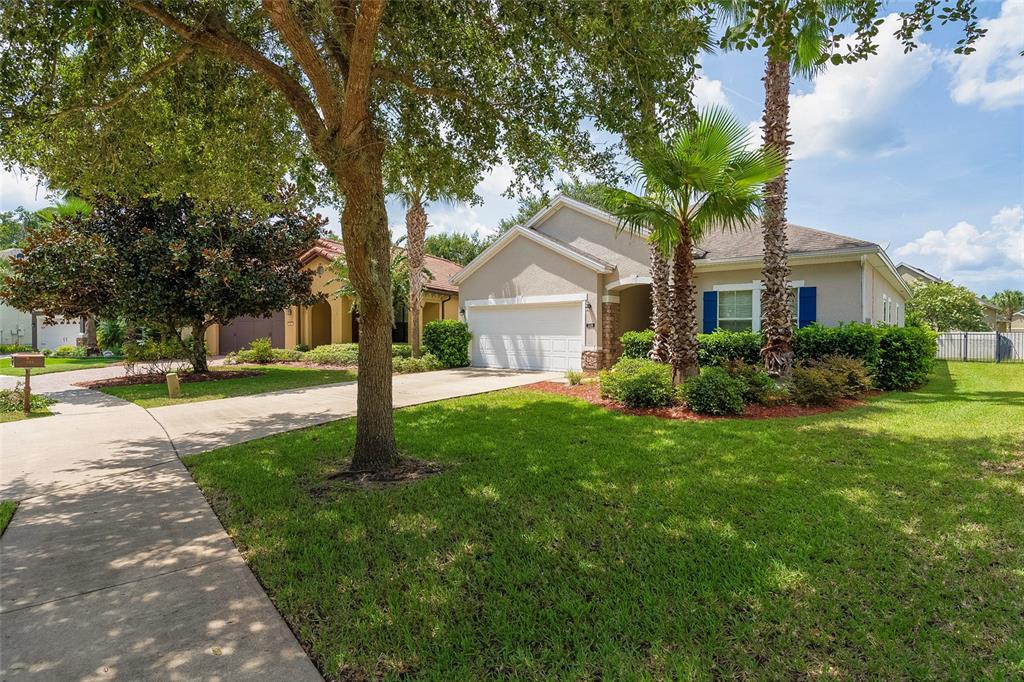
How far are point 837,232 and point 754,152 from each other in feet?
25.3

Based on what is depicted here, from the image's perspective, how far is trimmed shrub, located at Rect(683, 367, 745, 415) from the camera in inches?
338

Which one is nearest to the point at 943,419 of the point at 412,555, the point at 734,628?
the point at 734,628

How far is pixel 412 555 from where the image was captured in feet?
11.7

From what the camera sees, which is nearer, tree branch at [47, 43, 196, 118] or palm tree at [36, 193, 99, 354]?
tree branch at [47, 43, 196, 118]

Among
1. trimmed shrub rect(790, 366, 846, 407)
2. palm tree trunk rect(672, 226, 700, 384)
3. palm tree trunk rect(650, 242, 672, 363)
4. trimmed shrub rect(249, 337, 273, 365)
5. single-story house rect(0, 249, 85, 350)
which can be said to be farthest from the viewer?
single-story house rect(0, 249, 85, 350)

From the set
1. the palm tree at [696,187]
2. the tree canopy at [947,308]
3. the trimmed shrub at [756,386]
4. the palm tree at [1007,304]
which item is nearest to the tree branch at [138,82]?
the palm tree at [696,187]

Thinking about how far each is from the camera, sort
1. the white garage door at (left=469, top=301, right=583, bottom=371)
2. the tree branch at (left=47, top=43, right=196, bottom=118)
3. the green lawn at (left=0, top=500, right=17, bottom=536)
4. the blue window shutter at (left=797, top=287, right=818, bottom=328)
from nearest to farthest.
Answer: the green lawn at (left=0, top=500, right=17, bottom=536)
the tree branch at (left=47, top=43, right=196, bottom=118)
the blue window shutter at (left=797, top=287, right=818, bottom=328)
the white garage door at (left=469, top=301, right=583, bottom=371)

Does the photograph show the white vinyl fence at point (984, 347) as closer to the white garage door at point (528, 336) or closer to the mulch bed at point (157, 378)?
the white garage door at point (528, 336)

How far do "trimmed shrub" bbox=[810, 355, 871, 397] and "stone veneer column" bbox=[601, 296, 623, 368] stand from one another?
608 centimetres

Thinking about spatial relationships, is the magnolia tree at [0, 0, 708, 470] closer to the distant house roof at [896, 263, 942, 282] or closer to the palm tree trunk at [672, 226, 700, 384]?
the palm tree trunk at [672, 226, 700, 384]

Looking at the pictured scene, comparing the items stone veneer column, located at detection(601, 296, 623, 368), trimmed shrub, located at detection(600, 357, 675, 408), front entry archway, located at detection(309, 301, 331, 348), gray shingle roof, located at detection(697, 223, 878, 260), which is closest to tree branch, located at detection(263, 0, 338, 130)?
trimmed shrub, located at detection(600, 357, 675, 408)

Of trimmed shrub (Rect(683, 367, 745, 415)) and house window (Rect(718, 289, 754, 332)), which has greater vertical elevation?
house window (Rect(718, 289, 754, 332))

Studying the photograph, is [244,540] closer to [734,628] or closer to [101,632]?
[101,632]

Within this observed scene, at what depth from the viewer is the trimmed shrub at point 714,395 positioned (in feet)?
28.1
